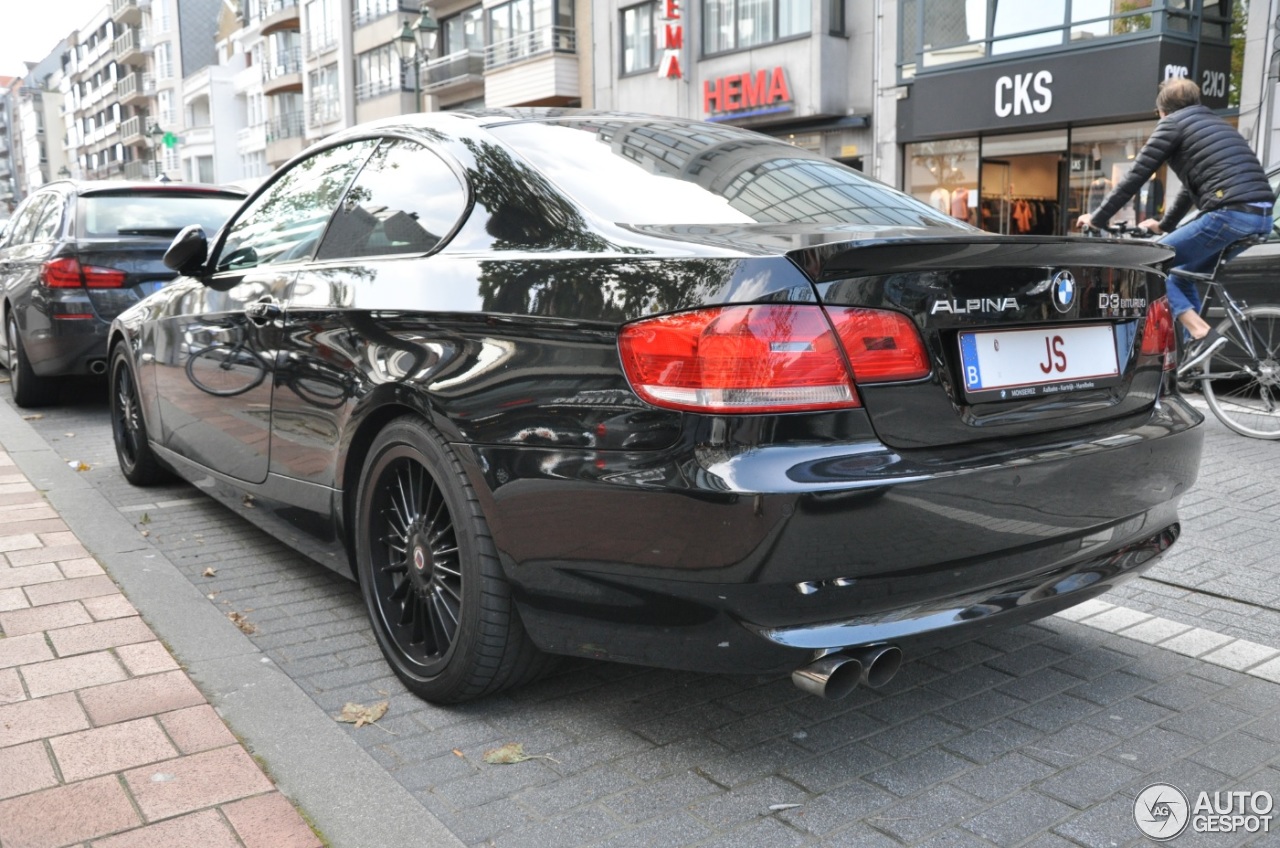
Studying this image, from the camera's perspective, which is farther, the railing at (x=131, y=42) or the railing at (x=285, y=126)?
the railing at (x=131, y=42)

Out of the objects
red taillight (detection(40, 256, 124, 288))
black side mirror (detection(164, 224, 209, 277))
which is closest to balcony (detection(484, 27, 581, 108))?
red taillight (detection(40, 256, 124, 288))

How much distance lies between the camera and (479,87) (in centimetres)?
3656

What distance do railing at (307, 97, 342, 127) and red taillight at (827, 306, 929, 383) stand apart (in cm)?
4657

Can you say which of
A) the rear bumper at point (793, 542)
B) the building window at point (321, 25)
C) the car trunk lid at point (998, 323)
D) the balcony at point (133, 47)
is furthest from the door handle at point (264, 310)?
the balcony at point (133, 47)

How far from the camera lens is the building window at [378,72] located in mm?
41438

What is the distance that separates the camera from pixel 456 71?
36219mm

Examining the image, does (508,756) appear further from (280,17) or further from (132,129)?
(132,129)

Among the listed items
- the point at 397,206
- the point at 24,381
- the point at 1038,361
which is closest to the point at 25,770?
the point at 397,206

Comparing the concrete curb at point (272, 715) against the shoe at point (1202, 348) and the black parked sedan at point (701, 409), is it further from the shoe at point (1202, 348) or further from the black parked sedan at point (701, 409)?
the shoe at point (1202, 348)

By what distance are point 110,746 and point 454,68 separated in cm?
3580

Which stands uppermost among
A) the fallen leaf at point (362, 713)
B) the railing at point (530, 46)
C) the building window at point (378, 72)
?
the building window at point (378, 72)

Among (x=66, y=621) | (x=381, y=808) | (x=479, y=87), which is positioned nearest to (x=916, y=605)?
(x=381, y=808)

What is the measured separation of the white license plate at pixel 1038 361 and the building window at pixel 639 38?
2475cm

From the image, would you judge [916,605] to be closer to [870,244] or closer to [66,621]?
[870,244]
